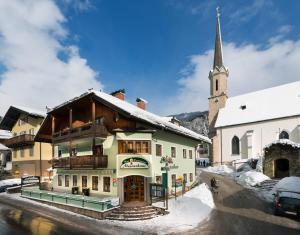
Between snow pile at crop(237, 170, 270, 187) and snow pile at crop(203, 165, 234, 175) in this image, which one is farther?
snow pile at crop(203, 165, 234, 175)

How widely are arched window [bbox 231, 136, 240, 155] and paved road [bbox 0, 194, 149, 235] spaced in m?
38.5

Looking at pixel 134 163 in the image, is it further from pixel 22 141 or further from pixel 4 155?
pixel 4 155

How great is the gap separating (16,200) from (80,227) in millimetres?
13803

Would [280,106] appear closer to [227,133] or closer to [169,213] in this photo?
[227,133]

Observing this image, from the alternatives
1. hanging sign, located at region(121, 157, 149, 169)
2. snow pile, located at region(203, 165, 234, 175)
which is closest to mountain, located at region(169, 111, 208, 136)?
snow pile, located at region(203, 165, 234, 175)

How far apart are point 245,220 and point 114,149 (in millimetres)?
Answer: 11818

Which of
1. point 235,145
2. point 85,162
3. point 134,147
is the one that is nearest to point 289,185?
point 134,147

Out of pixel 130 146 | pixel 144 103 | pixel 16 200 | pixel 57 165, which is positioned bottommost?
pixel 16 200

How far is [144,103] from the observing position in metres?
33.5

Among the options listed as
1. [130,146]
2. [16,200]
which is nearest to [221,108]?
[130,146]

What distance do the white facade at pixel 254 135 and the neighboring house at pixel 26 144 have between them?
111 ft

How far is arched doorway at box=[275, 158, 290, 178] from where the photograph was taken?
35250 mm

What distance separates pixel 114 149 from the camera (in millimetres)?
22719

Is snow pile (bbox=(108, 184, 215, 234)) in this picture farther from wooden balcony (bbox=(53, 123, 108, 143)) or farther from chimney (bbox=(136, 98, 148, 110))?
chimney (bbox=(136, 98, 148, 110))
